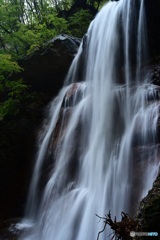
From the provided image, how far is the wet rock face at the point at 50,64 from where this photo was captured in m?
12.0

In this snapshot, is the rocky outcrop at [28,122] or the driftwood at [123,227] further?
the rocky outcrop at [28,122]

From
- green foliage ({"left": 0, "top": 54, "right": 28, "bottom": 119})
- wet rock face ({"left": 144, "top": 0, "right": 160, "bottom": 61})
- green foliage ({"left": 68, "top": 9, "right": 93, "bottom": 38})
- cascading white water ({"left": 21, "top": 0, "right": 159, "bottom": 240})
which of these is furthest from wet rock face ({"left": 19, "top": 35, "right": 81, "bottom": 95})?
green foliage ({"left": 68, "top": 9, "right": 93, "bottom": 38})

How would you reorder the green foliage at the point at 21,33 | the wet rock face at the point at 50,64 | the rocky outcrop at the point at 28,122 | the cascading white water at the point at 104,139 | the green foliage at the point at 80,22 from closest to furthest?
the cascading white water at the point at 104,139, the rocky outcrop at the point at 28,122, the green foliage at the point at 21,33, the wet rock face at the point at 50,64, the green foliage at the point at 80,22

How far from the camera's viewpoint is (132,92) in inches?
334

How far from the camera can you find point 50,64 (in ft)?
40.5

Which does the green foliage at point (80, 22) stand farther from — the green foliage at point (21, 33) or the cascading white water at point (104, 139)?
the cascading white water at point (104, 139)

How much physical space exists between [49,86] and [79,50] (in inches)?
89.5

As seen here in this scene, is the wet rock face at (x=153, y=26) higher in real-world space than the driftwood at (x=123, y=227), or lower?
higher

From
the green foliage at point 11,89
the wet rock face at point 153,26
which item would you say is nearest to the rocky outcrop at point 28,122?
the green foliage at point 11,89

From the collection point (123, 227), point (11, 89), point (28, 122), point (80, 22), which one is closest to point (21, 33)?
point (80, 22)

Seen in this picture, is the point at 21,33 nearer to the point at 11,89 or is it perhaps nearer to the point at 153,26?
the point at 11,89

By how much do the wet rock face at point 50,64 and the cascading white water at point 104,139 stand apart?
634 millimetres

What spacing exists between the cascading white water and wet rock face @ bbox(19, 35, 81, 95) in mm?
634

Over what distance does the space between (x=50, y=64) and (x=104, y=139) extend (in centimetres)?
569
